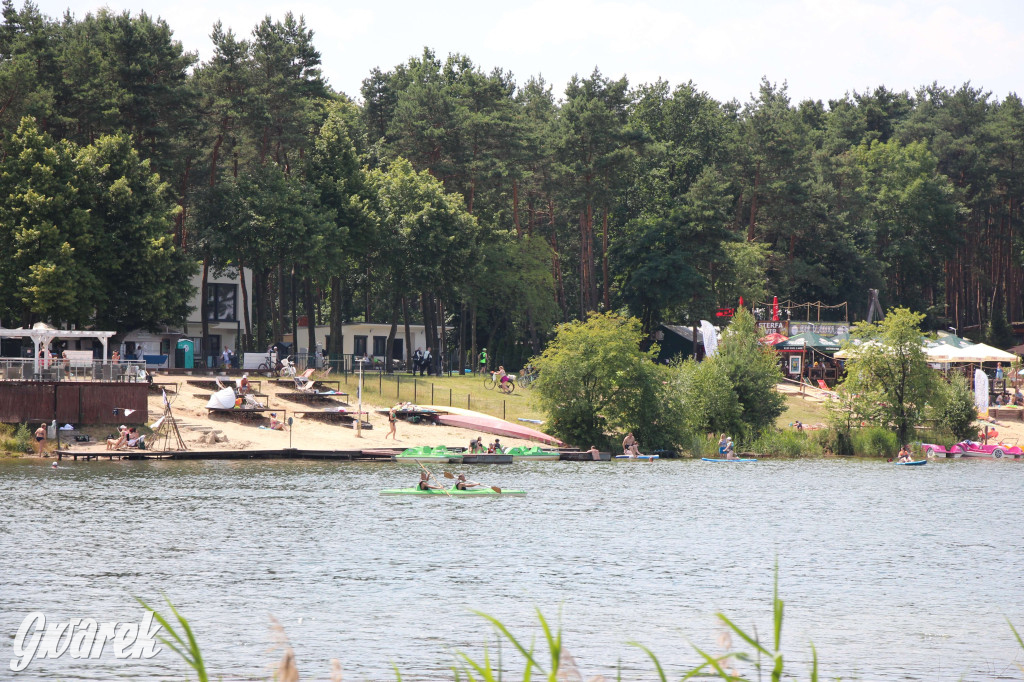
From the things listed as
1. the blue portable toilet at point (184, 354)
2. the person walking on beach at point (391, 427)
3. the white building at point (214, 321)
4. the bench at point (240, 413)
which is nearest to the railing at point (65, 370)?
the bench at point (240, 413)

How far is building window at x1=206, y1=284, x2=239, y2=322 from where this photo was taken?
2943 inches

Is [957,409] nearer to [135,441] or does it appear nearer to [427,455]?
[427,455]

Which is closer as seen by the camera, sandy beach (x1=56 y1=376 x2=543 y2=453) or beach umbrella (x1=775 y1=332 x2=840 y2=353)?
sandy beach (x1=56 y1=376 x2=543 y2=453)

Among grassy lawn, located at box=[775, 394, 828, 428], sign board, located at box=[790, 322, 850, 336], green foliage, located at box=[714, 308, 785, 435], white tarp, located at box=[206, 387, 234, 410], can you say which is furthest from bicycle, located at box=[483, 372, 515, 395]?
sign board, located at box=[790, 322, 850, 336]

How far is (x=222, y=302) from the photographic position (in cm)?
7538

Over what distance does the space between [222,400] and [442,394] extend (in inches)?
578

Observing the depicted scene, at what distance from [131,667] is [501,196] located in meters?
73.5

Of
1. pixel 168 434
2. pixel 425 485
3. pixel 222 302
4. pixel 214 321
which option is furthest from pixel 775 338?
pixel 425 485

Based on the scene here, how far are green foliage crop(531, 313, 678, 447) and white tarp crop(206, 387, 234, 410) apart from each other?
48.2 ft

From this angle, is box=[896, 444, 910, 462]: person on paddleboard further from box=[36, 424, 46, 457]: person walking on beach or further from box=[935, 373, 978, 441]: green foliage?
box=[36, 424, 46, 457]: person walking on beach

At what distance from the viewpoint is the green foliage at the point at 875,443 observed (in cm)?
5847

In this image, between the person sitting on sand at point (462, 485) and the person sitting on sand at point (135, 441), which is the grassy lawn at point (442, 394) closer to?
the person sitting on sand at point (135, 441)

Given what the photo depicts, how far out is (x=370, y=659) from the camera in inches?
724

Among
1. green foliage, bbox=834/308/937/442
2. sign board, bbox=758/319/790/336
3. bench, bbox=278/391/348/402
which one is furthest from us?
sign board, bbox=758/319/790/336
